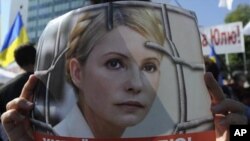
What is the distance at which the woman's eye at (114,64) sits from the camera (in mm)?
920

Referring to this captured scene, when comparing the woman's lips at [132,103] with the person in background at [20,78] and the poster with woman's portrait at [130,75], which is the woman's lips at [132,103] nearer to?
the poster with woman's portrait at [130,75]

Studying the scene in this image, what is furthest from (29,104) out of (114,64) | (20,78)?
(20,78)

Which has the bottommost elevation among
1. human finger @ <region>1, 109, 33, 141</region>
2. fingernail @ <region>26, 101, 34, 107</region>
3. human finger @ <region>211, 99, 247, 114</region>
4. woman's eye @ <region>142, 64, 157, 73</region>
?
human finger @ <region>1, 109, 33, 141</region>

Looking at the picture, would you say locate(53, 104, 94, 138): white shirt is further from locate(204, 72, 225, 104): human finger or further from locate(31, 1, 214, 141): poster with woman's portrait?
locate(204, 72, 225, 104): human finger

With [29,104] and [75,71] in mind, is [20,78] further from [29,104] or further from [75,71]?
[75,71]

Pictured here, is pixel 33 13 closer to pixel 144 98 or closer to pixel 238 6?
pixel 144 98

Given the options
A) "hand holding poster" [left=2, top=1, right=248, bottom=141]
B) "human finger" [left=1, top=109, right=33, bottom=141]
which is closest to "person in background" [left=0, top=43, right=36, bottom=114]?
"human finger" [left=1, top=109, right=33, bottom=141]

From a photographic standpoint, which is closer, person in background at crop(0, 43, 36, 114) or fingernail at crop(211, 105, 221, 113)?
fingernail at crop(211, 105, 221, 113)

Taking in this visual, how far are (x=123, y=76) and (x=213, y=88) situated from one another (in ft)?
0.75

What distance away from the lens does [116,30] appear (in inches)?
36.6

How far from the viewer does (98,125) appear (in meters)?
0.96

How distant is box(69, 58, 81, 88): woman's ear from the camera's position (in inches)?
37.9

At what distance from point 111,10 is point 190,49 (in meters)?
0.20

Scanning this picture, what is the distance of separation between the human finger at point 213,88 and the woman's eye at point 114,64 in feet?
0.68
